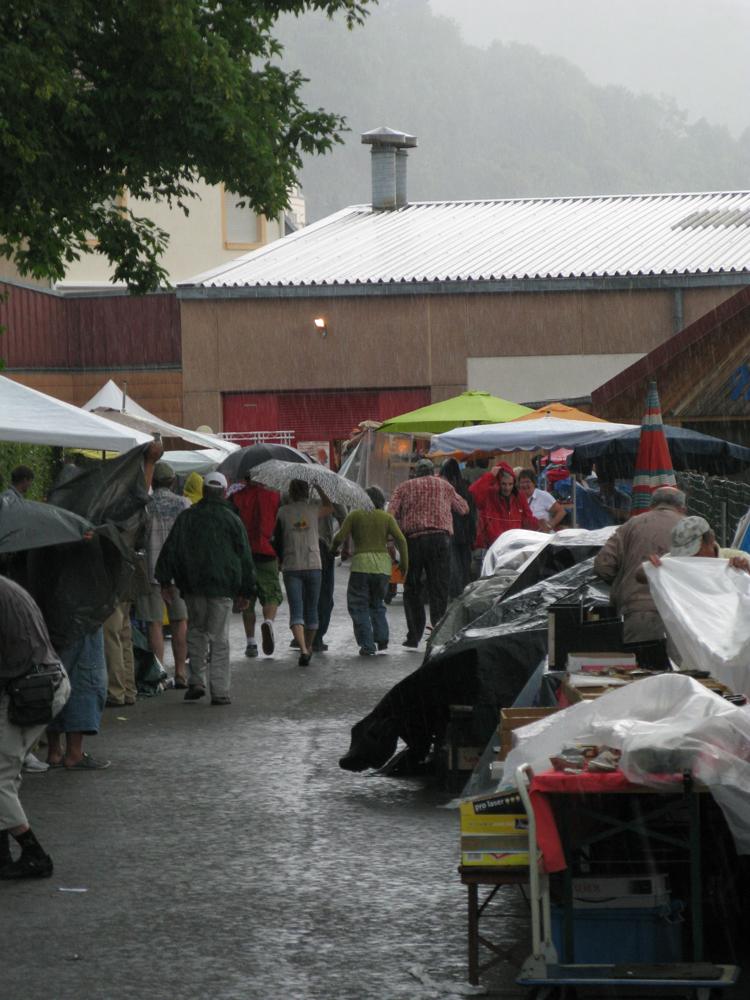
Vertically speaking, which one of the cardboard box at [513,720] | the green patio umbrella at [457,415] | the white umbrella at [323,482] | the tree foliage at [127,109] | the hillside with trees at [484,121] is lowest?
the cardboard box at [513,720]

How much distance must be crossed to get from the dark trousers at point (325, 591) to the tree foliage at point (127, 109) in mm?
3526

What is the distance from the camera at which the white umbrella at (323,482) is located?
17.0 m

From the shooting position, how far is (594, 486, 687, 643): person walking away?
10281mm

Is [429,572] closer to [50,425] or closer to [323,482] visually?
[323,482]

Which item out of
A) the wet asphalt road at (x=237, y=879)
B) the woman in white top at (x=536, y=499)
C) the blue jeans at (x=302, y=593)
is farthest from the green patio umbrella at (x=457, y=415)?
the wet asphalt road at (x=237, y=879)

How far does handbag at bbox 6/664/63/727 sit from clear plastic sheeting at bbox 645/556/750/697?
10.1 feet

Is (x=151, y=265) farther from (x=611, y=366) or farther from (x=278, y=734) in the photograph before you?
(x=611, y=366)

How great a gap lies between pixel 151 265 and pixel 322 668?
179 inches

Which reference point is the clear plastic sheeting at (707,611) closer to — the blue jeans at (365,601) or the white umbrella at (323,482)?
the blue jeans at (365,601)

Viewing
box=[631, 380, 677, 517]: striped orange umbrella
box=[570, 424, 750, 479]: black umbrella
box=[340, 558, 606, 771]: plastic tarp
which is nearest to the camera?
box=[340, 558, 606, 771]: plastic tarp

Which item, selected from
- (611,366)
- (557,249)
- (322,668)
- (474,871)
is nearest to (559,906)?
(474,871)

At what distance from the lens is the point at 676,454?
1833 cm

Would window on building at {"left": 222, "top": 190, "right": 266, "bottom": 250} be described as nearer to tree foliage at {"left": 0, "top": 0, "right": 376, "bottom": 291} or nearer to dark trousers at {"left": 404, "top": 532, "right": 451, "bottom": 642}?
dark trousers at {"left": 404, "top": 532, "right": 451, "bottom": 642}

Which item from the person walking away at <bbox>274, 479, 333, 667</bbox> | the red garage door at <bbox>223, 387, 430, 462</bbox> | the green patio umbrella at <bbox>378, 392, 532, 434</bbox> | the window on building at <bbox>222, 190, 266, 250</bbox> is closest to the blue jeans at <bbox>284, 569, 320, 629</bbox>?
the person walking away at <bbox>274, 479, 333, 667</bbox>
